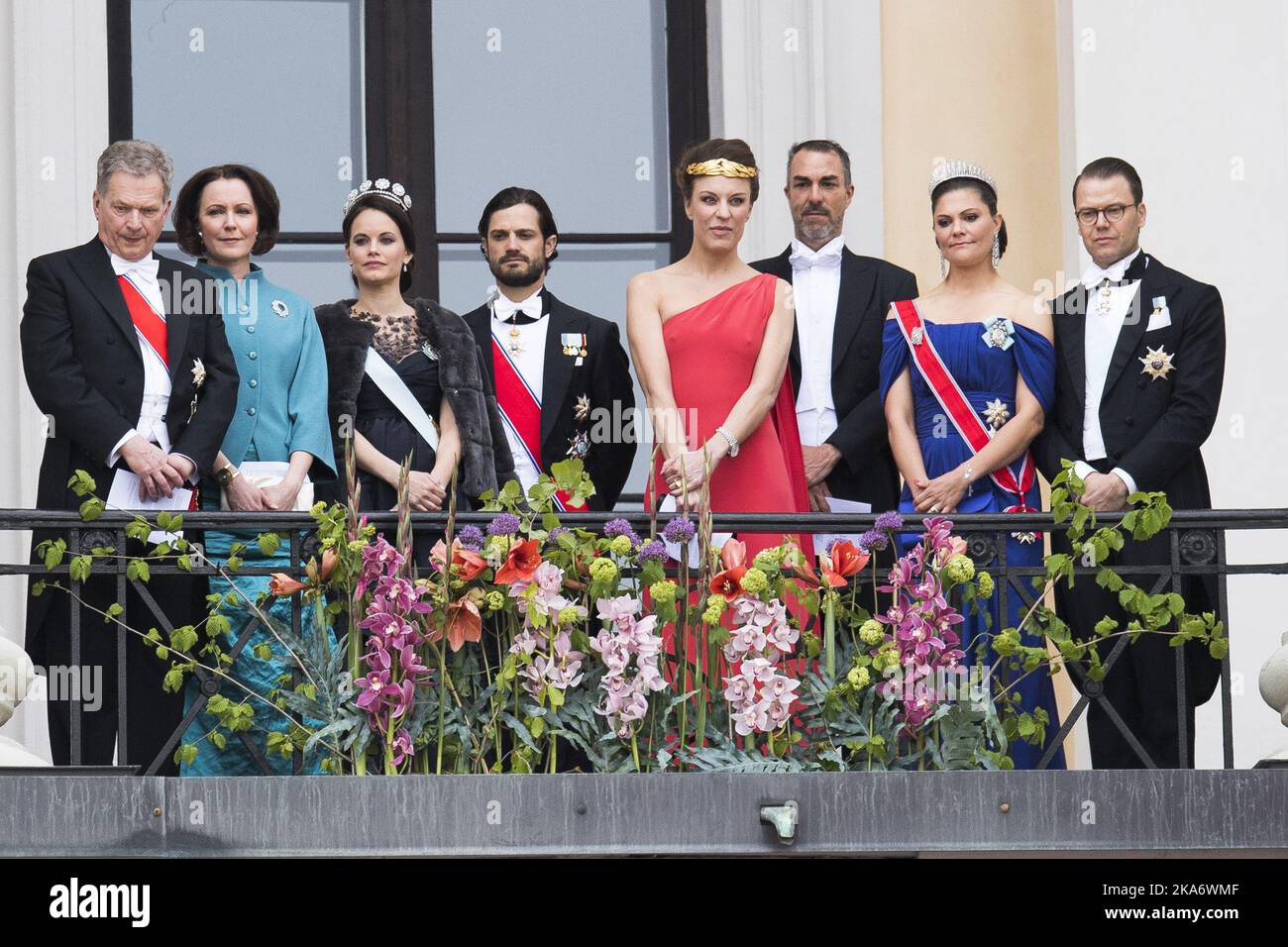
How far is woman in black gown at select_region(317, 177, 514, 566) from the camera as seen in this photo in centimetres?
841

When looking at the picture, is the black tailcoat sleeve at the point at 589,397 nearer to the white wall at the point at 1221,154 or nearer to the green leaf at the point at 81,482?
the green leaf at the point at 81,482

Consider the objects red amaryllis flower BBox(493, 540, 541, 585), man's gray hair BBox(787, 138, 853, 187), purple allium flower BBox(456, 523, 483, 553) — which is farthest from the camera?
man's gray hair BBox(787, 138, 853, 187)

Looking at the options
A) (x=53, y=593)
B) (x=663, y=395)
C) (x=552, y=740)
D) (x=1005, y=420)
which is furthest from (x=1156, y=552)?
(x=53, y=593)

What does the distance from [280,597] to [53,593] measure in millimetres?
637

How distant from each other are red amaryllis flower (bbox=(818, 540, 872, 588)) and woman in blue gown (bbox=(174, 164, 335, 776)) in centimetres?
150

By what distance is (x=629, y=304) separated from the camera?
8672mm

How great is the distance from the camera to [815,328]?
29.2 feet

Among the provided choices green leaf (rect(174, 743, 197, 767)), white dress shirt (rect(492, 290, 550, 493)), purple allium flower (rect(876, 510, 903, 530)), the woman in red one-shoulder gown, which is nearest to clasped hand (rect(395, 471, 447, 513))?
white dress shirt (rect(492, 290, 550, 493))

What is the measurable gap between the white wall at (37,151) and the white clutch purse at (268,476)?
5.65 feet

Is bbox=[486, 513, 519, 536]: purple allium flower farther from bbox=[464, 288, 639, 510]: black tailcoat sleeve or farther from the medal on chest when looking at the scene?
the medal on chest

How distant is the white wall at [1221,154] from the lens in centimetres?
980

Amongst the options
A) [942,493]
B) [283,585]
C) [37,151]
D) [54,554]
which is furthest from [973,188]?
[37,151]

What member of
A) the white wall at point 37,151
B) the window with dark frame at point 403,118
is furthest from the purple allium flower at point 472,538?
the window with dark frame at point 403,118

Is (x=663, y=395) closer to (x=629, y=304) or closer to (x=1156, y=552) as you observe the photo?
(x=629, y=304)
